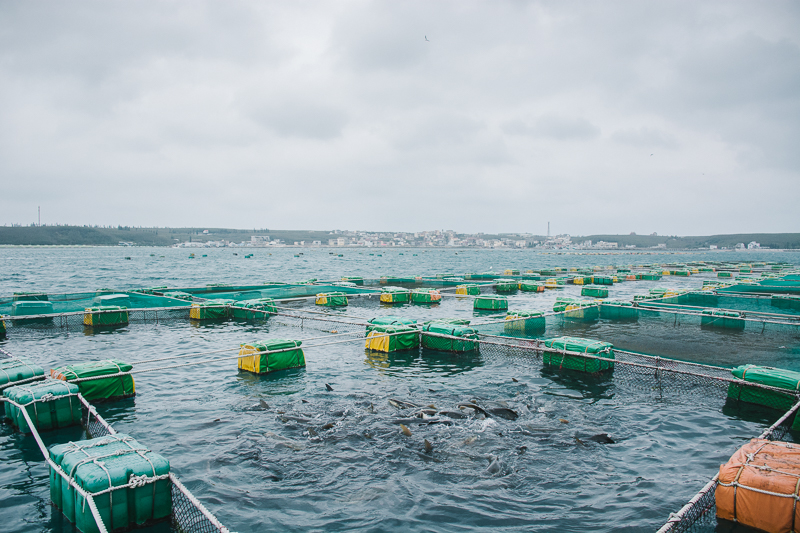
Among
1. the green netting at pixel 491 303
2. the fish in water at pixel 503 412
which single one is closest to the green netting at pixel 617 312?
the green netting at pixel 491 303

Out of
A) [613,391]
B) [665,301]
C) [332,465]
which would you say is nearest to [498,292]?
[665,301]

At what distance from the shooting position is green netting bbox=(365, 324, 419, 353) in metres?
24.4

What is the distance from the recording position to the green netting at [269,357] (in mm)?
20531

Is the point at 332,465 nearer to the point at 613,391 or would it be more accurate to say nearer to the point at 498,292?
the point at 613,391

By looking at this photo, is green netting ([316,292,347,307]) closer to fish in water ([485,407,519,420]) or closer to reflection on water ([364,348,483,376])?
reflection on water ([364,348,483,376])

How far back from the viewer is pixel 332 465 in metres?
12.3

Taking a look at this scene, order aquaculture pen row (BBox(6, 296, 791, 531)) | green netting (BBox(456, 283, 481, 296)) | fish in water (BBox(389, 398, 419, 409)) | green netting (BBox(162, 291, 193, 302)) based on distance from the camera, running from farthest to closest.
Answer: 1. green netting (BBox(456, 283, 481, 296))
2. green netting (BBox(162, 291, 193, 302))
3. fish in water (BBox(389, 398, 419, 409))
4. aquaculture pen row (BBox(6, 296, 791, 531))

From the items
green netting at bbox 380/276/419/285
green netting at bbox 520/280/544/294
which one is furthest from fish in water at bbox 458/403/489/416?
green netting at bbox 520/280/544/294

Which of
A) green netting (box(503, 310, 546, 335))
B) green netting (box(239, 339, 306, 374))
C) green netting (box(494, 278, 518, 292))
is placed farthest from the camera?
green netting (box(494, 278, 518, 292))

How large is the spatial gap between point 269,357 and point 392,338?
643 centimetres

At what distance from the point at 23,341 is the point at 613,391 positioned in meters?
30.3

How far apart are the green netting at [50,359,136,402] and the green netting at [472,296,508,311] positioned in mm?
30291

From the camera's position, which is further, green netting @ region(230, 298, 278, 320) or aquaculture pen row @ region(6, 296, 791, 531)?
green netting @ region(230, 298, 278, 320)

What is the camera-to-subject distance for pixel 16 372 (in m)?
14.9
